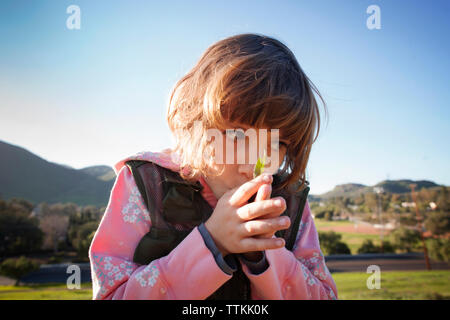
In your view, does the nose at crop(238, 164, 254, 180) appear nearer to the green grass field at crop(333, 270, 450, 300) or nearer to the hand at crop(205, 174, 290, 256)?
the hand at crop(205, 174, 290, 256)

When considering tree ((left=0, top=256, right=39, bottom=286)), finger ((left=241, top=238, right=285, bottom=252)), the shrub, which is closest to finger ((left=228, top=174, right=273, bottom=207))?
finger ((left=241, top=238, right=285, bottom=252))

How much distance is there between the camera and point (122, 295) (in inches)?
34.3

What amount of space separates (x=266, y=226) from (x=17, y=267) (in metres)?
15.7

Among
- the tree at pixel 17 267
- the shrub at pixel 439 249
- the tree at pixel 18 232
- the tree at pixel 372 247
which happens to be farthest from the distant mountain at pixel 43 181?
the shrub at pixel 439 249

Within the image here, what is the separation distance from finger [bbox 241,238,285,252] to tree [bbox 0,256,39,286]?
15.2m

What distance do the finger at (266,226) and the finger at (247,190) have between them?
0.07 meters

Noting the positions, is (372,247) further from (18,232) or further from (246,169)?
(246,169)

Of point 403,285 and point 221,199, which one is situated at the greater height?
point 221,199

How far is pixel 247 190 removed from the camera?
72 cm

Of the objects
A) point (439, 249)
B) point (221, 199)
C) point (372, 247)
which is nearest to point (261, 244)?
point (221, 199)

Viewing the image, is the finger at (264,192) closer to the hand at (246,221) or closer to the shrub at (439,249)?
the hand at (246,221)

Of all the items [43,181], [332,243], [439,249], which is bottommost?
[439,249]

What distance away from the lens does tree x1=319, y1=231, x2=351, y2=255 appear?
55.3 ft

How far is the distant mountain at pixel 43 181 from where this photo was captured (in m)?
12.8
